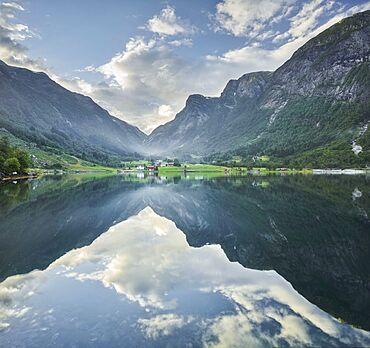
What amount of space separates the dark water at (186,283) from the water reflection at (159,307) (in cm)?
5

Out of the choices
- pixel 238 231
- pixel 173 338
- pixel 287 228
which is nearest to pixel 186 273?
pixel 173 338

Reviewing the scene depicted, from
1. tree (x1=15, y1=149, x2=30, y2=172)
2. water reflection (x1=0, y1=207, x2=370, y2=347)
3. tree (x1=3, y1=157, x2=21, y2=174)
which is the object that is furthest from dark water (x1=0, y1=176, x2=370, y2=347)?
tree (x1=15, y1=149, x2=30, y2=172)

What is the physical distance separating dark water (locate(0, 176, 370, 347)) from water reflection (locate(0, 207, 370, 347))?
0.05 meters

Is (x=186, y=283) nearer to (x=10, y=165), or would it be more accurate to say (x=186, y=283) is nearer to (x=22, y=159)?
(x=10, y=165)

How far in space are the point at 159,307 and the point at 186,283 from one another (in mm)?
3238

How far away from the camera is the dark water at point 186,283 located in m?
11.5

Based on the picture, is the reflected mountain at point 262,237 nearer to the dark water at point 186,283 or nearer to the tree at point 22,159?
the dark water at point 186,283

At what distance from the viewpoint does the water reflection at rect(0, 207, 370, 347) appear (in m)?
11.2

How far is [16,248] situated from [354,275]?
2175cm

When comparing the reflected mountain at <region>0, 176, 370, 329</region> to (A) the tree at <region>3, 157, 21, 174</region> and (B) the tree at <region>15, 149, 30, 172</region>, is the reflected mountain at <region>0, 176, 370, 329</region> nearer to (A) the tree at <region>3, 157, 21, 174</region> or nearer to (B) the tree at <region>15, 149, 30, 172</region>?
(A) the tree at <region>3, 157, 21, 174</region>

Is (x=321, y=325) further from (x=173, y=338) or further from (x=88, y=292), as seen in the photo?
(x=88, y=292)

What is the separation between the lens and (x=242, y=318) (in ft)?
41.3

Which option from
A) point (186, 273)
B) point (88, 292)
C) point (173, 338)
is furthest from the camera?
point (186, 273)

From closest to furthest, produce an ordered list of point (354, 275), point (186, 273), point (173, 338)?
point (173, 338) < point (354, 275) < point (186, 273)
